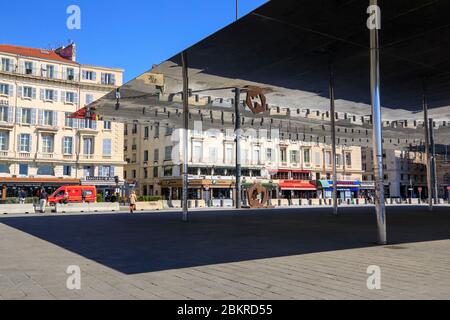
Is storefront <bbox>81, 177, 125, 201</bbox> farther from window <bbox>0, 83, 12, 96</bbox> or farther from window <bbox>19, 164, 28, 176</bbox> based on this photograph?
window <bbox>0, 83, 12, 96</bbox>

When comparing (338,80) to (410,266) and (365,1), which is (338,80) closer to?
(365,1)

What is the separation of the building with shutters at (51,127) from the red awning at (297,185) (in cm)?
2487

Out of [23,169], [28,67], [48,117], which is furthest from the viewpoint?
[48,117]

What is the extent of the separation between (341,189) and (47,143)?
154 feet

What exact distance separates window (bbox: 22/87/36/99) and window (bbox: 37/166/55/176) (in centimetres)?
928

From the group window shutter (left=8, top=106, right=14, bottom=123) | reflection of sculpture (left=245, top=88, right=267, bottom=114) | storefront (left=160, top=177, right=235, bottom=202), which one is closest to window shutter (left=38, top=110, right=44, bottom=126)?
window shutter (left=8, top=106, right=14, bottom=123)

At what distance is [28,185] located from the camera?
55.6m

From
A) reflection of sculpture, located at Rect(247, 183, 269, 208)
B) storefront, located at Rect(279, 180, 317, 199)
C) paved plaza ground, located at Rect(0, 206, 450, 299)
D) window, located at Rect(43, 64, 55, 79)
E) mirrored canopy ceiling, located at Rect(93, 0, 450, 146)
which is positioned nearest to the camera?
paved plaza ground, located at Rect(0, 206, 450, 299)

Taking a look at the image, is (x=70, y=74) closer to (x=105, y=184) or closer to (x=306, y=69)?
(x=105, y=184)

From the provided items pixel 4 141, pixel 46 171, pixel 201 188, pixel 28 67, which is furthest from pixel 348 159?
pixel 4 141

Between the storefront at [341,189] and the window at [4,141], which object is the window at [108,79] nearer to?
the window at [4,141]

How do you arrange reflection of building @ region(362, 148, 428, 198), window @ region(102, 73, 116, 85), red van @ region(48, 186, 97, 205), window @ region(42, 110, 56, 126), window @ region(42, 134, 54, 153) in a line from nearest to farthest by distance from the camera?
red van @ region(48, 186, 97, 205), window @ region(42, 134, 54, 153), window @ region(42, 110, 56, 126), window @ region(102, 73, 116, 85), reflection of building @ region(362, 148, 428, 198)

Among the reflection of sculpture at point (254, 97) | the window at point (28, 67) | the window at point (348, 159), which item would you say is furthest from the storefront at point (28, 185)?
Result: the window at point (348, 159)

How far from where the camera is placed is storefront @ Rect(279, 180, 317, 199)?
6931cm
